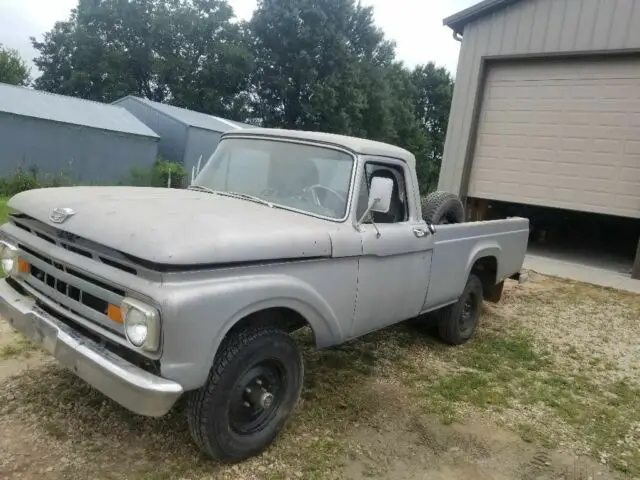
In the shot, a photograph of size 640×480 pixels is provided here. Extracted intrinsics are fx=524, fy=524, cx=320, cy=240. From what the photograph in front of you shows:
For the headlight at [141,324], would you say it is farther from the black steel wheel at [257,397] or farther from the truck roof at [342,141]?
the truck roof at [342,141]

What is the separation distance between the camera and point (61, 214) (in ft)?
9.56

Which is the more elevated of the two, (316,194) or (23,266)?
(316,194)

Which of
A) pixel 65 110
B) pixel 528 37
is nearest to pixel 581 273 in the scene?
pixel 528 37

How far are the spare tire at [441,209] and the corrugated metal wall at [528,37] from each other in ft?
21.1

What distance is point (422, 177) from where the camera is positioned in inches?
1583

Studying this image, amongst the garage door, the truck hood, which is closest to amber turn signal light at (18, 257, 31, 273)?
the truck hood

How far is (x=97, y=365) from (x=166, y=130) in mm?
19359

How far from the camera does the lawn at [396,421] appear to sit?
3018mm

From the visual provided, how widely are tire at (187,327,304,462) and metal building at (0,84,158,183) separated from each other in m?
14.4

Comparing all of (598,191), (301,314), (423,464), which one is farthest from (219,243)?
(598,191)

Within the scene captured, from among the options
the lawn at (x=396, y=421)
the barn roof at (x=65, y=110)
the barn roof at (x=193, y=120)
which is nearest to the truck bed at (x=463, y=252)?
the lawn at (x=396, y=421)

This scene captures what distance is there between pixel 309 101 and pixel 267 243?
33899mm

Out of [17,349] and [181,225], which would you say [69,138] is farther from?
[181,225]

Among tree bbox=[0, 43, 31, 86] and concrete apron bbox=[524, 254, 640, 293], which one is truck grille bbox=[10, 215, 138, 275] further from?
tree bbox=[0, 43, 31, 86]
